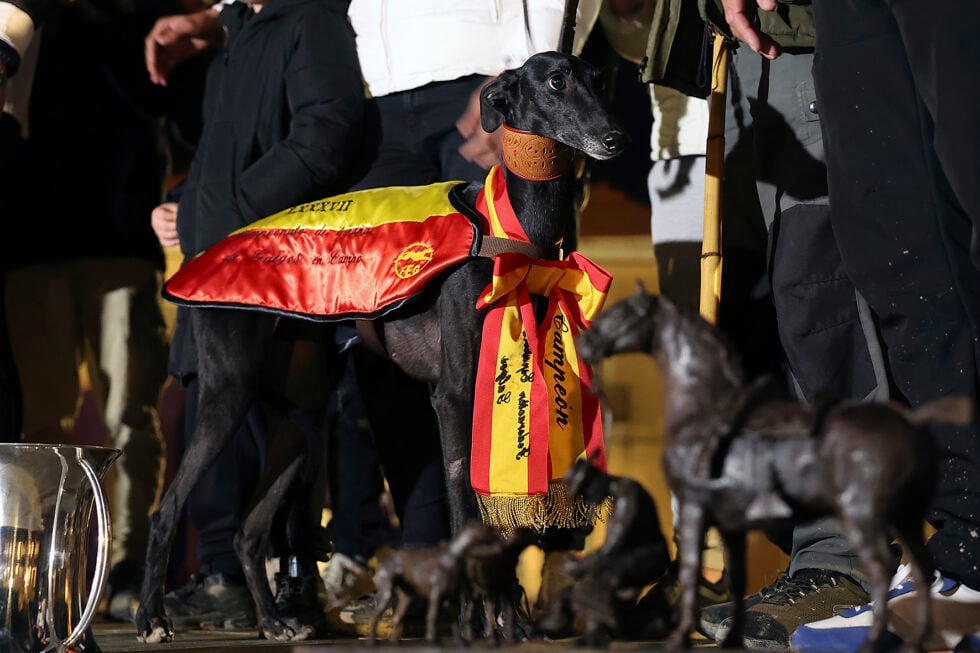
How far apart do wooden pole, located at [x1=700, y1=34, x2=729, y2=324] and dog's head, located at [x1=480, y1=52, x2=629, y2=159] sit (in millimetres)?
229

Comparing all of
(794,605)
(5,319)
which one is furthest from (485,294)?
(5,319)

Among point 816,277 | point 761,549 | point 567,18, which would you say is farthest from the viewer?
point 761,549

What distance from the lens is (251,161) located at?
2.41 m

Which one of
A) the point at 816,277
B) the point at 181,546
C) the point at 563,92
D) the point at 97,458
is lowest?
the point at 181,546

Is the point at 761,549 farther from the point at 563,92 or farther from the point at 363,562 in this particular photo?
the point at 563,92

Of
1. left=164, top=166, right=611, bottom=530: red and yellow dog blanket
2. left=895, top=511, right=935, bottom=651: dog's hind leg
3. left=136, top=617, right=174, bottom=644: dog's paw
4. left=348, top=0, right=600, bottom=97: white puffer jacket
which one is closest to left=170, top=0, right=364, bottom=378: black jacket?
left=348, top=0, right=600, bottom=97: white puffer jacket

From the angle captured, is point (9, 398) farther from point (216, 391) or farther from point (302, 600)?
point (302, 600)

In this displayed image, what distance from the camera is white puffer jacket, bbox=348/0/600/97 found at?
2.21 m

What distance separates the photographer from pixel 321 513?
2.75m

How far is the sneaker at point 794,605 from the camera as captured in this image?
1.49 m

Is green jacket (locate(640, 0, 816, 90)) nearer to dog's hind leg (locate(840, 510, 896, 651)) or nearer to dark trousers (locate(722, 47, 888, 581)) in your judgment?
dark trousers (locate(722, 47, 888, 581))

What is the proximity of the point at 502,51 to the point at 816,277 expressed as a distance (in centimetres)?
86

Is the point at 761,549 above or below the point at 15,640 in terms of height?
below

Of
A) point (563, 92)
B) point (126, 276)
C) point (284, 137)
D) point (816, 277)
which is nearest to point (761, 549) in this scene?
point (816, 277)
